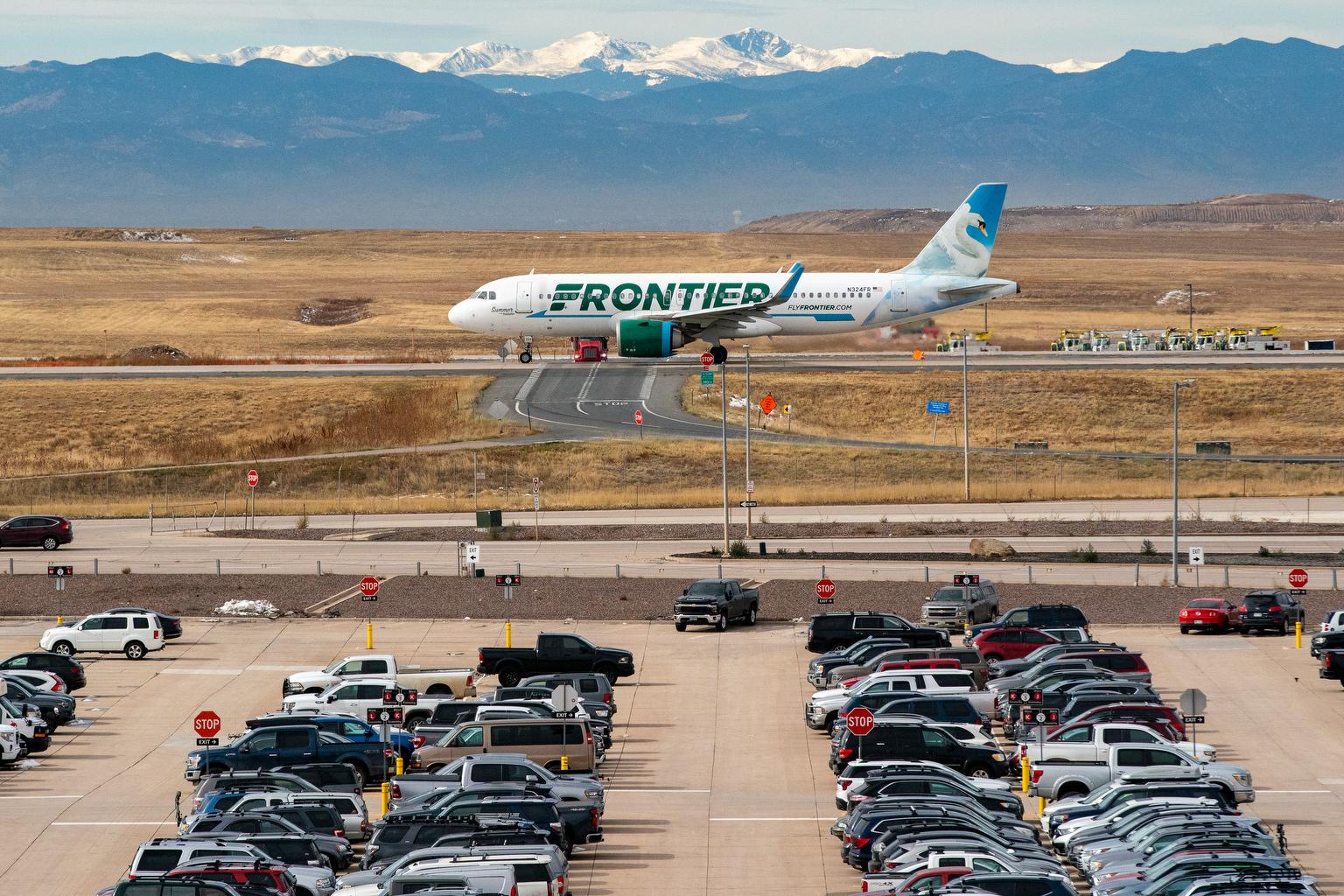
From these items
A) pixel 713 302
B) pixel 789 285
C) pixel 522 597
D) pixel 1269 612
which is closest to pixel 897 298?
pixel 789 285

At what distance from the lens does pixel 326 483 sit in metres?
86.6

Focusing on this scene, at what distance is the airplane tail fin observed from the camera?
99.9 m

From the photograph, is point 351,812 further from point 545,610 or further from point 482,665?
point 545,610

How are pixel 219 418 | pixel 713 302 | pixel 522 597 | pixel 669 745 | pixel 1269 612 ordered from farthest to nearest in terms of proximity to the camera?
1. pixel 219 418
2. pixel 713 302
3. pixel 522 597
4. pixel 1269 612
5. pixel 669 745

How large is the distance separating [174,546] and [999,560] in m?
31.4

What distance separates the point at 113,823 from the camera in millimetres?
31266

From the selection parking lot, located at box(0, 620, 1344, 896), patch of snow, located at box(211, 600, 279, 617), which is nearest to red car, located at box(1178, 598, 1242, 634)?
parking lot, located at box(0, 620, 1344, 896)

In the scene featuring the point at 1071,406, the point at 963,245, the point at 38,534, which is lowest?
the point at 38,534

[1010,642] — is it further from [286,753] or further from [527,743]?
[286,753]

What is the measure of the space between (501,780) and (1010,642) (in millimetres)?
20082

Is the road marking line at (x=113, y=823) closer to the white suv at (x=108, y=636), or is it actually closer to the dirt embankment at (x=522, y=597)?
the white suv at (x=108, y=636)

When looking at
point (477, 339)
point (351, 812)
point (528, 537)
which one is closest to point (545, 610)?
point (528, 537)

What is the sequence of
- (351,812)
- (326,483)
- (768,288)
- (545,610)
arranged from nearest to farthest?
(351,812) < (545,610) < (326,483) < (768,288)

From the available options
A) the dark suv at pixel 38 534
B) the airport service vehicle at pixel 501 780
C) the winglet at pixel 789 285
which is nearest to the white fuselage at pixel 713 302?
the winglet at pixel 789 285
